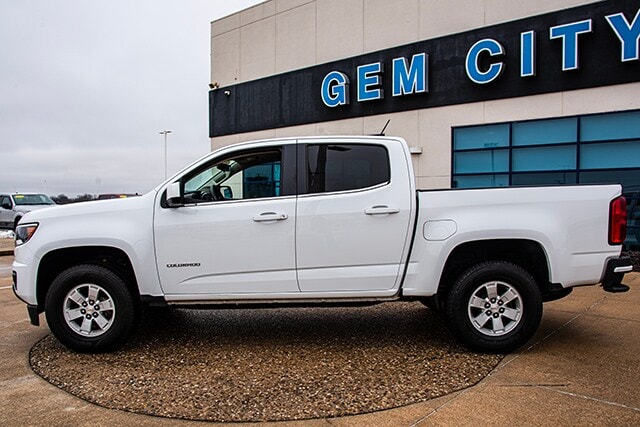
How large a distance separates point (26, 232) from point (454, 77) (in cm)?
1208

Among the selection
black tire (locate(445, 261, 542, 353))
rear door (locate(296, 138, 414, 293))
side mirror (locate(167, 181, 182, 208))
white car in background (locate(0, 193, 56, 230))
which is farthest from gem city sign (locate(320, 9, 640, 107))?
white car in background (locate(0, 193, 56, 230))

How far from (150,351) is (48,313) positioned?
3.25ft

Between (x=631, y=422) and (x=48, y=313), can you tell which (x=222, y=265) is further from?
(x=631, y=422)

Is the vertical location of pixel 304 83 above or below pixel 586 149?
above

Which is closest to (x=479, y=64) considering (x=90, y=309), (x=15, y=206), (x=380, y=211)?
(x=380, y=211)

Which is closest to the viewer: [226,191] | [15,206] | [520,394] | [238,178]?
[520,394]

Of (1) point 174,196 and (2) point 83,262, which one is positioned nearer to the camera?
(1) point 174,196

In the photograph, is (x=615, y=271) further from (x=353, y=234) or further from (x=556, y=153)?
(x=556, y=153)

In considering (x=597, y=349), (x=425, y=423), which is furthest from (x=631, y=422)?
(x=597, y=349)

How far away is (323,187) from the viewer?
4.73 meters

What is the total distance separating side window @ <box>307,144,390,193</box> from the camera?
15.6 ft

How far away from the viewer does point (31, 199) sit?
21.4m

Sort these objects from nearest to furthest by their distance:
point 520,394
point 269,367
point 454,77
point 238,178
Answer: point 520,394 → point 269,367 → point 238,178 → point 454,77

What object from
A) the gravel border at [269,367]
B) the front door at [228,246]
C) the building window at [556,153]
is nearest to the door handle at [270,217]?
the front door at [228,246]
